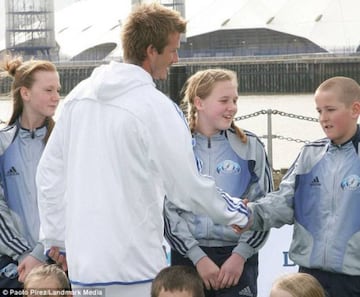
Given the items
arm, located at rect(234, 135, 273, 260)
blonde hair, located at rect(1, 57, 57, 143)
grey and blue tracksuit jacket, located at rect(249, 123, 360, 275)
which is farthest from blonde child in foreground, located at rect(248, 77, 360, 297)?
blonde hair, located at rect(1, 57, 57, 143)

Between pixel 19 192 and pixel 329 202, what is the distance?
1.29 m

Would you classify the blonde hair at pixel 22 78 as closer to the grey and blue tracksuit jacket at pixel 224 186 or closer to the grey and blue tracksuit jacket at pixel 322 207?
the grey and blue tracksuit jacket at pixel 224 186

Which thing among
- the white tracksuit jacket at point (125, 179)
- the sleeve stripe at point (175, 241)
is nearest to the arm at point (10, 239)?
the sleeve stripe at point (175, 241)

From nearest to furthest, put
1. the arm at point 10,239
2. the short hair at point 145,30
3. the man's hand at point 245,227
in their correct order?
the short hair at point 145,30, the man's hand at point 245,227, the arm at point 10,239

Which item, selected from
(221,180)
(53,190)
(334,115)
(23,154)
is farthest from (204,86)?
(53,190)

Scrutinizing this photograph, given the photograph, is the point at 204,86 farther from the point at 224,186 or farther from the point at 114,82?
the point at 114,82

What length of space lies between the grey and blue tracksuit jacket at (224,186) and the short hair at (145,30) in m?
0.84

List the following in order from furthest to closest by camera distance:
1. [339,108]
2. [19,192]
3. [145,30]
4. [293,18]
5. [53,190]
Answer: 1. [293,18]
2. [19,192]
3. [339,108]
4. [53,190]
5. [145,30]

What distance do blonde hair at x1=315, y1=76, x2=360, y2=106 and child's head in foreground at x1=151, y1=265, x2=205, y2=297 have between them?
107 cm

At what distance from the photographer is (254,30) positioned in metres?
58.9

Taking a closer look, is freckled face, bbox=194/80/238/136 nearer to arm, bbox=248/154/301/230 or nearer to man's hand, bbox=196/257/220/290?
arm, bbox=248/154/301/230

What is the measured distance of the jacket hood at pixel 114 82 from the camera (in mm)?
3633

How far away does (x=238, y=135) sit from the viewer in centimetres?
458

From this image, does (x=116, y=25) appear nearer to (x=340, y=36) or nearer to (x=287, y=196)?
(x=340, y=36)
